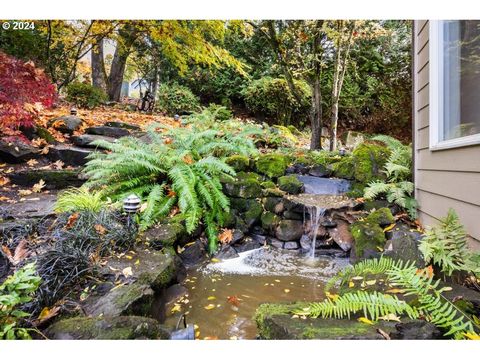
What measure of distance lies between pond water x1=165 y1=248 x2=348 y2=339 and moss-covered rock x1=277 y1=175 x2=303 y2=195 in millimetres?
909

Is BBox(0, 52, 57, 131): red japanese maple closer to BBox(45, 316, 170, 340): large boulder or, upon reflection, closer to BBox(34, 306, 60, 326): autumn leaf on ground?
BBox(34, 306, 60, 326): autumn leaf on ground

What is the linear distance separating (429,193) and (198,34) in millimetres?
5116

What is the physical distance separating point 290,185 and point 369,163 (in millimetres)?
1052

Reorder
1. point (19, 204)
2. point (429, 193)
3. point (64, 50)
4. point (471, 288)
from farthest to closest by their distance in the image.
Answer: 1. point (64, 50)
2. point (19, 204)
3. point (429, 193)
4. point (471, 288)

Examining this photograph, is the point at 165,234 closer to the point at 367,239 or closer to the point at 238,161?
the point at 238,161

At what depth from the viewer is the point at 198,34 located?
6.00 metres

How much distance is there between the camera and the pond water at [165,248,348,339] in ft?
6.80

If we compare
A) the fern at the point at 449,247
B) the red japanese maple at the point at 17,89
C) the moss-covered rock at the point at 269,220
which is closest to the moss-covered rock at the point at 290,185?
the moss-covered rock at the point at 269,220

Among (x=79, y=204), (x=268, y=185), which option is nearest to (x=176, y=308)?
(x=79, y=204)

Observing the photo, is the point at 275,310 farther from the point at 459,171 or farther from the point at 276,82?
the point at 276,82

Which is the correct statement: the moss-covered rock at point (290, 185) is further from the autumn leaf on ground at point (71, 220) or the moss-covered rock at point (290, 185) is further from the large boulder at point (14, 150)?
the large boulder at point (14, 150)

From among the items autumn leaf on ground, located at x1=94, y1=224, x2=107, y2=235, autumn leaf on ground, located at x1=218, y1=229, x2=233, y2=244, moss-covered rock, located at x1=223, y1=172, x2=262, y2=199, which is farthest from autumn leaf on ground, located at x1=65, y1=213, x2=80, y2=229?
moss-covered rock, located at x1=223, y1=172, x2=262, y2=199

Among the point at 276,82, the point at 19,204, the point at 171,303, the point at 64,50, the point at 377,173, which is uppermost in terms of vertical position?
the point at 64,50

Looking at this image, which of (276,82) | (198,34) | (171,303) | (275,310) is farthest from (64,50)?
(275,310)
